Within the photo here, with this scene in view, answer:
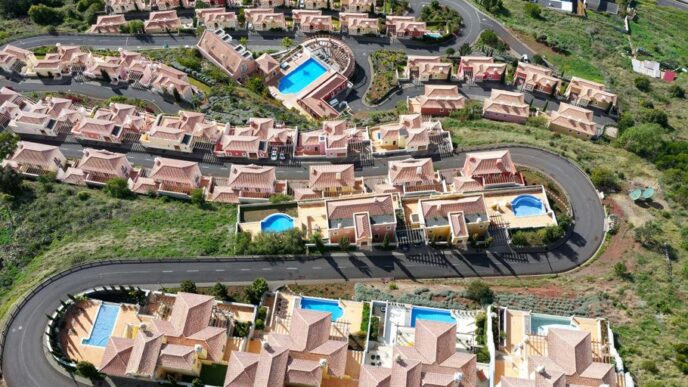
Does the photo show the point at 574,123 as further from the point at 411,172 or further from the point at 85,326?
the point at 85,326

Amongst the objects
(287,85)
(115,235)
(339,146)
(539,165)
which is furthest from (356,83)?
(115,235)

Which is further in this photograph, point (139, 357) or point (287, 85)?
point (287, 85)

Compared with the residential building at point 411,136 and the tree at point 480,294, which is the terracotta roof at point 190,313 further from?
the residential building at point 411,136

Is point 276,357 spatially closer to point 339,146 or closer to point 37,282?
point 37,282

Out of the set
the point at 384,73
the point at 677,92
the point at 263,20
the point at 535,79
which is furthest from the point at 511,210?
the point at 263,20

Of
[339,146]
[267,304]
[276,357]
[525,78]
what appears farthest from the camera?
[525,78]

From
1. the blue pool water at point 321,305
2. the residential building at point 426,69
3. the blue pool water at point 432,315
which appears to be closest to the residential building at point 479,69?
the residential building at point 426,69
